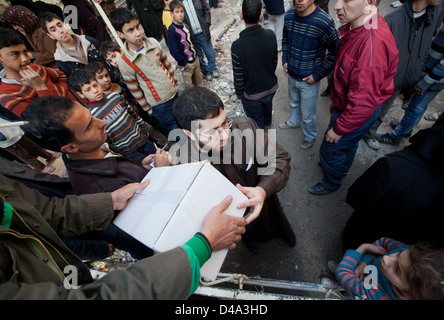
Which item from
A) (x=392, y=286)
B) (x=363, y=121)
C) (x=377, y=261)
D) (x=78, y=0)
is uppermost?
(x=78, y=0)

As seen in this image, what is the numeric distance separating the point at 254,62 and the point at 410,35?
1.60m

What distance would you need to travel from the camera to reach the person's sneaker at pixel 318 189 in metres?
2.76

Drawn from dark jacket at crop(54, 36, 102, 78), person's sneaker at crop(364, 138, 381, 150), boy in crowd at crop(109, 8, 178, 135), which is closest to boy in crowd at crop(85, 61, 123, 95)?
boy in crowd at crop(109, 8, 178, 135)

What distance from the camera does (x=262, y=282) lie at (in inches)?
61.9

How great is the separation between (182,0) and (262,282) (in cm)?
477

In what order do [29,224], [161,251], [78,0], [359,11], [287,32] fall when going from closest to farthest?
[161,251], [29,224], [359,11], [287,32], [78,0]

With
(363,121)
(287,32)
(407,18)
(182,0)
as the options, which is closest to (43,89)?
(182,0)

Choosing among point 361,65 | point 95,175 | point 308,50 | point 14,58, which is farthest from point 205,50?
point 95,175

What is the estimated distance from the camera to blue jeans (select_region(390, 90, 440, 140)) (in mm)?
2471

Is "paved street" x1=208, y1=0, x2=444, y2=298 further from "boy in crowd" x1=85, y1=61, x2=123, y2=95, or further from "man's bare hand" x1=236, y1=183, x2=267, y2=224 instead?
"boy in crowd" x1=85, y1=61, x2=123, y2=95

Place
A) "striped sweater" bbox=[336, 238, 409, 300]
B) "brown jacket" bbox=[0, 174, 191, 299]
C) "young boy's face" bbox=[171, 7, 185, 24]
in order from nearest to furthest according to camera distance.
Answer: "brown jacket" bbox=[0, 174, 191, 299] → "striped sweater" bbox=[336, 238, 409, 300] → "young boy's face" bbox=[171, 7, 185, 24]

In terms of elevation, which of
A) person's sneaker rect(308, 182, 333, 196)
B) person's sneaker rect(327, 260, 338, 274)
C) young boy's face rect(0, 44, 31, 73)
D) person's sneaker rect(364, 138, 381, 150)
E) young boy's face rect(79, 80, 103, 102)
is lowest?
person's sneaker rect(327, 260, 338, 274)

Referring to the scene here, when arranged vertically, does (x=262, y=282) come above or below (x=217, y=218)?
below

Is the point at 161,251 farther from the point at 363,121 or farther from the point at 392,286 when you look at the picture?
the point at 363,121
